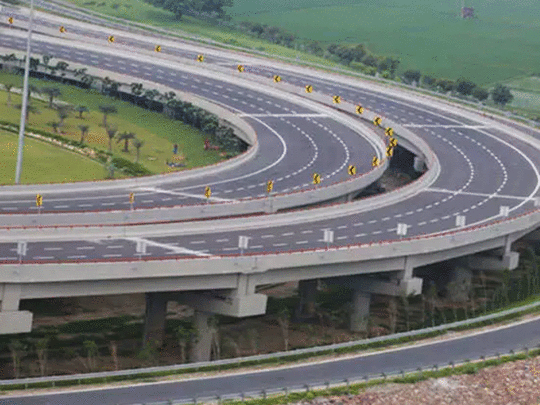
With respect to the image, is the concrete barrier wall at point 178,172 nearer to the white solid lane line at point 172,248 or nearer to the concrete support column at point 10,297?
the white solid lane line at point 172,248

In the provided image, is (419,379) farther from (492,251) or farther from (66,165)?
(66,165)

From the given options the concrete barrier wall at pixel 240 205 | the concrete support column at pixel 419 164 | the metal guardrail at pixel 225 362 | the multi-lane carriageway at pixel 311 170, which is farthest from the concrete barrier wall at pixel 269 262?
the concrete support column at pixel 419 164

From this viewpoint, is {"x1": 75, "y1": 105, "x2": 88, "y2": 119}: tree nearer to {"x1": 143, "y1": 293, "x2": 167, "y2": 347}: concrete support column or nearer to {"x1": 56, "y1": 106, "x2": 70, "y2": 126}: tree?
{"x1": 56, "y1": 106, "x2": 70, "y2": 126}: tree

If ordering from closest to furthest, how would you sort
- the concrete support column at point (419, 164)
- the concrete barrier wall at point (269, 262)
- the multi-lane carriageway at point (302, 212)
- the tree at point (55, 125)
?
the concrete barrier wall at point (269, 262), the multi-lane carriageway at point (302, 212), the concrete support column at point (419, 164), the tree at point (55, 125)

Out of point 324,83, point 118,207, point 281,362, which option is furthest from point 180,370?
point 324,83

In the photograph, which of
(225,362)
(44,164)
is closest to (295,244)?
(225,362)

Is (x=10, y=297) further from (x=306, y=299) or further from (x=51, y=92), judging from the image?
(x=51, y=92)

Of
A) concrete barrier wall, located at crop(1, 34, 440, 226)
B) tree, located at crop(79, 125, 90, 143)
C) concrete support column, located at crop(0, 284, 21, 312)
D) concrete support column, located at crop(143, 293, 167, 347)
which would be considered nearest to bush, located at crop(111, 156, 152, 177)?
tree, located at crop(79, 125, 90, 143)
